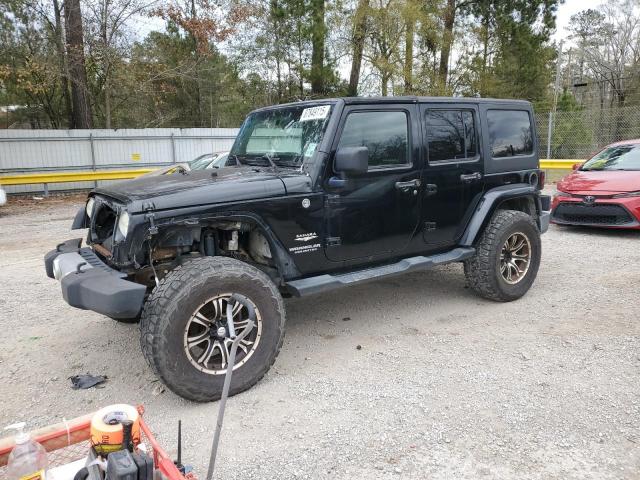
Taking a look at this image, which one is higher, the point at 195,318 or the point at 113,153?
the point at 113,153

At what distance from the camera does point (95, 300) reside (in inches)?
123

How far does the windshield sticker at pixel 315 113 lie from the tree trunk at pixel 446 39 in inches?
713

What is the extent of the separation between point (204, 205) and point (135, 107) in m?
18.5

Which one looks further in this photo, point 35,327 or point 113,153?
point 113,153

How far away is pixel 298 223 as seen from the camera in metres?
3.84

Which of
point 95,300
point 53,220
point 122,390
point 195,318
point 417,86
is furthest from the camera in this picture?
point 417,86

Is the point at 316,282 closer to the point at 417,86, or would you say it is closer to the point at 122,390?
the point at 122,390

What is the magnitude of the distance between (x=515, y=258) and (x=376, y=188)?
1.95m

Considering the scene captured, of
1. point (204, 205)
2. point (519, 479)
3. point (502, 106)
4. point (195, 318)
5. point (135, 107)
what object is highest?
point (135, 107)

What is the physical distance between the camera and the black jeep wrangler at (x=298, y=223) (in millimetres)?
3293

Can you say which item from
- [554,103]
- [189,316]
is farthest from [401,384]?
[554,103]

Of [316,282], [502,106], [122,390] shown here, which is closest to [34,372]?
[122,390]

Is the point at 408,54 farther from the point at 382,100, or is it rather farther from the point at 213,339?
the point at 213,339

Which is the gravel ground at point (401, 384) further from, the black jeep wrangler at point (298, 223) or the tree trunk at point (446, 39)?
the tree trunk at point (446, 39)
